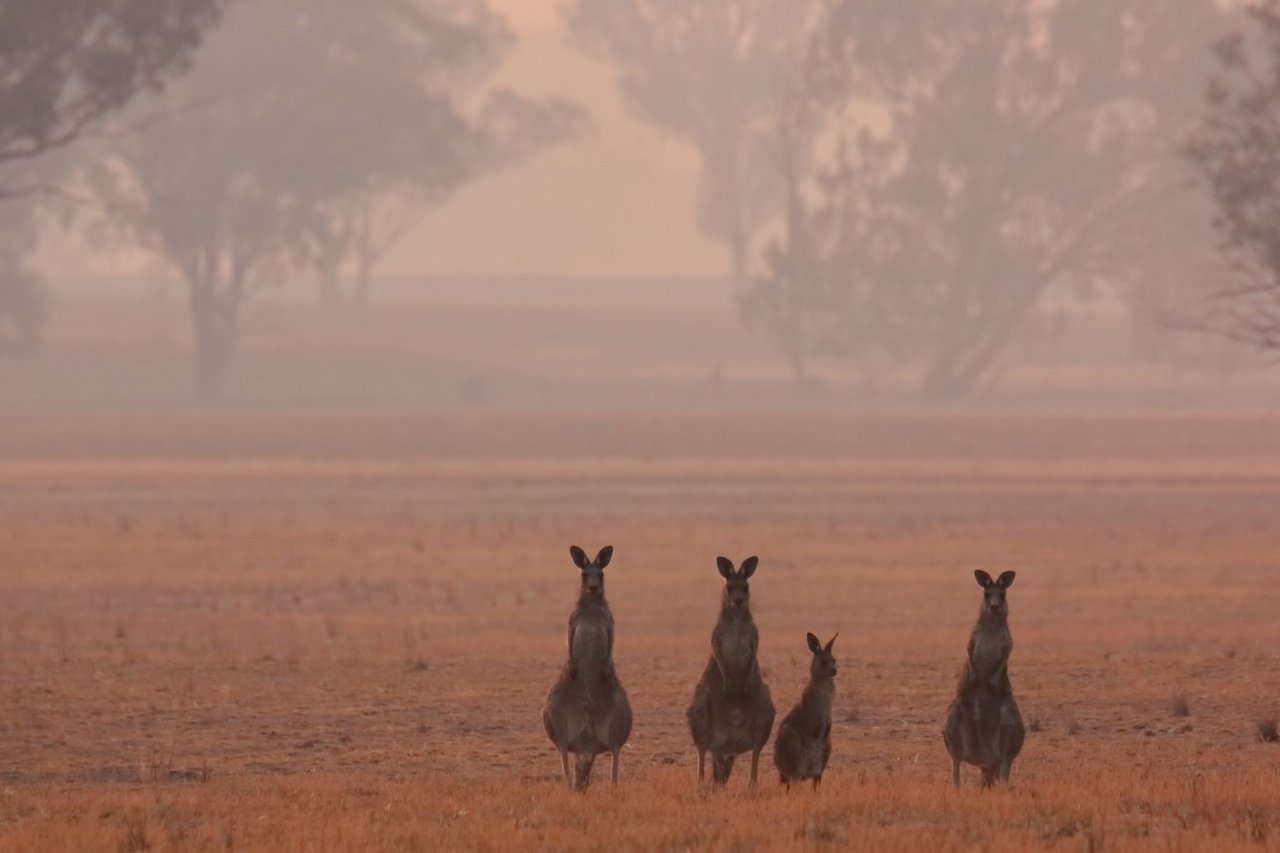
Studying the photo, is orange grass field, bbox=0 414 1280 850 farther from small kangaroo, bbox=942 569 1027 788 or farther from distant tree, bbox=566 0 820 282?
distant tree, bbox=566 0 820 282

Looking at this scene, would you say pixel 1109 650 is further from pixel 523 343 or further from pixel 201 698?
pixel 523 343

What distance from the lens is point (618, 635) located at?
25297 millimetres

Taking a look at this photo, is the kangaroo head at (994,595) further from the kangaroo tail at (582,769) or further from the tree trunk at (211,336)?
the tree trunk at (211,336)

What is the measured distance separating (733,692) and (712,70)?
361 feet

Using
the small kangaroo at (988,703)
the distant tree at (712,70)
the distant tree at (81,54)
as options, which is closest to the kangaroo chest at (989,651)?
the small kangaroo at (988,703)

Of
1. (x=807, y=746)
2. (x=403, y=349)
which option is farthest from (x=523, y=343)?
(x=807, y=746)

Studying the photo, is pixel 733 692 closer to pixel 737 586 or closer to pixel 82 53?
pixel 737 586

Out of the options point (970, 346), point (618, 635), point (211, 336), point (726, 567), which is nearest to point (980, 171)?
point (970, 346)

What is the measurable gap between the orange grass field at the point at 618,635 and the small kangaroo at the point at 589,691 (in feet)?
1.04

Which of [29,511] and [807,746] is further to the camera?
[29,511]

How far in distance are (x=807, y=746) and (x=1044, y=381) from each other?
80792 millimetres

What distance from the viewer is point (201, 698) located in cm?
1939

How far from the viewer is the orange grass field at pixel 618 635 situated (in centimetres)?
1241

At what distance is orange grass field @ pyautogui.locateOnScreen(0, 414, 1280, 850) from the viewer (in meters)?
12.4
